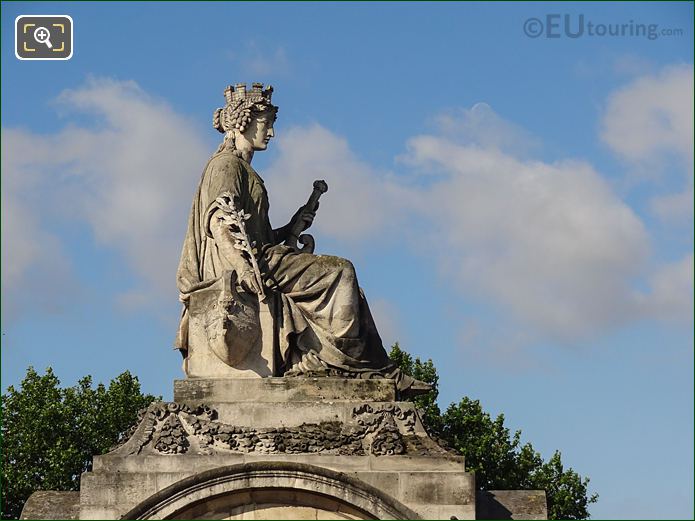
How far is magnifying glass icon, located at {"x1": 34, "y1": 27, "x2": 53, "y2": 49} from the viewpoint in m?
24.5

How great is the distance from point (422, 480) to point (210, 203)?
17.2 feet

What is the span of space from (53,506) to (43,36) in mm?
6956

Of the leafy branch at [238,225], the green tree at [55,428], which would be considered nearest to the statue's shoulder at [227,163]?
the leafy branch at [238,225]

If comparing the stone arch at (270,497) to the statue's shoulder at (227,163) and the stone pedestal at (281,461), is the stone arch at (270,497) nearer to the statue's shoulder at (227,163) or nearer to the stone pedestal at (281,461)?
the stone pedestal at (281,461)

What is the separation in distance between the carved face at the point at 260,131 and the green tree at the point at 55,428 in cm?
1530

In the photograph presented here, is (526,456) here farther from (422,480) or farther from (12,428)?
(422,480)

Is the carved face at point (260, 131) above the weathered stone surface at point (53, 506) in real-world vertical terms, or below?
→ above

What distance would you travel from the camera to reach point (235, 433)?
22000mm

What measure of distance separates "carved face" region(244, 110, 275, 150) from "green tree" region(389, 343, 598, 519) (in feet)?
50.2

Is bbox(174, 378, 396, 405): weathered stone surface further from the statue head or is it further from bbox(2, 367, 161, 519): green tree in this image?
bbox(2, 367, 161, 519): green tree

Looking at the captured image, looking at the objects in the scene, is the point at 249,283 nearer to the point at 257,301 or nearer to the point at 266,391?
the point at 257,301

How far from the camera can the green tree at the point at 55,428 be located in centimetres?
3784

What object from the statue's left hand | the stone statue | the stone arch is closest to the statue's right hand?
the stone statue

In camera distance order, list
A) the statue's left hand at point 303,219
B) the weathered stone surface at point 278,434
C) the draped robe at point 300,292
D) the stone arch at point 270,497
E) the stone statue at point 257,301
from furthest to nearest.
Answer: the statue's left hand at point 303,219 → the draped robe at point 300,292 → the stone statue at point 257,301 → the weathered stone surface at point 278,434 → the stone arch at point 270,497
